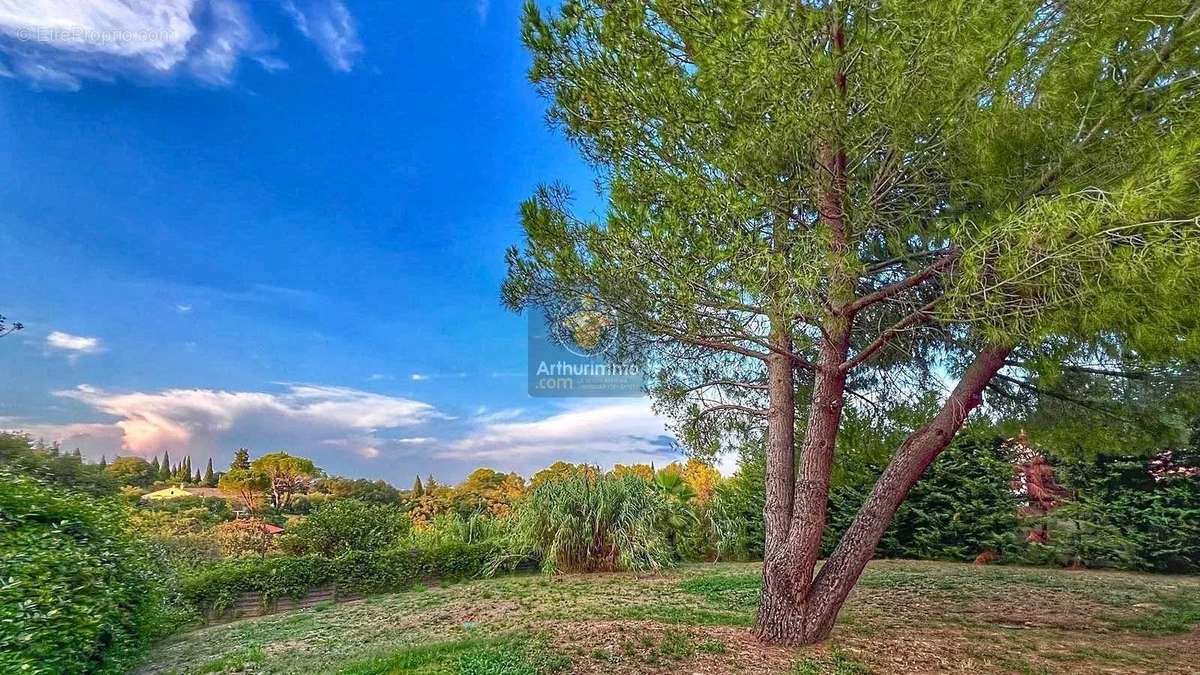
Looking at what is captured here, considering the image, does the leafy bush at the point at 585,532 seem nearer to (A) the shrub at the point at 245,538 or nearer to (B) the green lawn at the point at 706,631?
(B) the green lawn at the point at 706,631

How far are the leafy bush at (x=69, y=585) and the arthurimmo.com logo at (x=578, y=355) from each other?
3.61 m

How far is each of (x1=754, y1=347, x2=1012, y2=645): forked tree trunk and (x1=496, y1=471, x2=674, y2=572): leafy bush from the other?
410 cm

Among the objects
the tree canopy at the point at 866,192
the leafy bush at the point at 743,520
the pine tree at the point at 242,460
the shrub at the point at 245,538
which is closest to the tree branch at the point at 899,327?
the tree canopy at the point at 866,192

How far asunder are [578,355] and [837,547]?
312 cm

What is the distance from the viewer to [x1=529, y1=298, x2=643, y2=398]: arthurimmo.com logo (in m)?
5.14

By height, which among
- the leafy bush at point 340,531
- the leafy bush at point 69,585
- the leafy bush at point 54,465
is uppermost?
the leafy bush at point 54,465

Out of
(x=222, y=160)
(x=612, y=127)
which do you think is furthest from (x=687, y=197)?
(x=222, y=160)

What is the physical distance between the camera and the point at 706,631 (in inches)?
170

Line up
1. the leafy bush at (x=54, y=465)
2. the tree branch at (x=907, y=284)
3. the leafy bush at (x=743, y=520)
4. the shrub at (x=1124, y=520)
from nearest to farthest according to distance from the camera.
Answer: the tree branch at (x=907, y=284) → the leafy bush at (x=54, y=465) → the shrub at (x=1124, y=520) → the leafy bush at (x=743, y=520)

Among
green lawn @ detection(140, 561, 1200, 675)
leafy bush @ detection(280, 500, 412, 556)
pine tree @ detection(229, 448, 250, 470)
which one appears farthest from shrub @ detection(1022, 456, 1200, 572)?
pine tree @ detection(229, 448, 250, 470)

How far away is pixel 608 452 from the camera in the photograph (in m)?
10.4

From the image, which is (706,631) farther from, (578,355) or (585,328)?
(578,355)

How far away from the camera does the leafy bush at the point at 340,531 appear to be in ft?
25.7

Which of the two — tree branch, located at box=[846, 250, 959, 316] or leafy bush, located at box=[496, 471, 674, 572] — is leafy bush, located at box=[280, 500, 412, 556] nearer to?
leafy bush, located at box=[496, 471, 674, 572]
